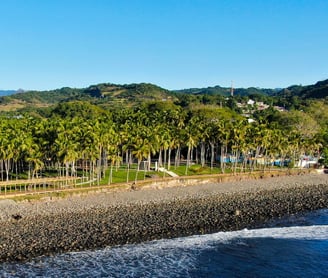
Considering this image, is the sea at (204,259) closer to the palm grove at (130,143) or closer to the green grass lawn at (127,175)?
the palm grove at (130,143)

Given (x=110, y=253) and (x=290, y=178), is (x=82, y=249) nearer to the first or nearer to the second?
(x=110, y=253)

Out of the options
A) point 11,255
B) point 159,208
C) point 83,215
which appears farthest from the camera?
point 159,208

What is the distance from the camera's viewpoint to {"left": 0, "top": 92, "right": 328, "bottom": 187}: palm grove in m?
64.3

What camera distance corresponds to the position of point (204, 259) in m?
40.6

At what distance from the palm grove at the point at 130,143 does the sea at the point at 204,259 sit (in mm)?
24789

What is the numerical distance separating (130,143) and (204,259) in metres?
32.9

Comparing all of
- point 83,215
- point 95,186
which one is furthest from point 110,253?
point 95,186

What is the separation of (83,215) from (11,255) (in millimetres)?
13441

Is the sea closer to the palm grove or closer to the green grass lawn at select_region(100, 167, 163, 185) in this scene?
the palm grove

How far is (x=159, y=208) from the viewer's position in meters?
56.4

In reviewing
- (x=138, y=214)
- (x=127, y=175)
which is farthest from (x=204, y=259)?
(x=127, y=175)

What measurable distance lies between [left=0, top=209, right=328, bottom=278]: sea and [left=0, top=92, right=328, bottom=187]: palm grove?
81.3 feet

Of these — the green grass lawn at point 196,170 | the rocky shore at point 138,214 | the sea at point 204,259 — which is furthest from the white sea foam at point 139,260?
the green grass lawn at point 196,170

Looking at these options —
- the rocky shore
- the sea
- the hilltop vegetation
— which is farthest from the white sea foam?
the hilltop vegetation
